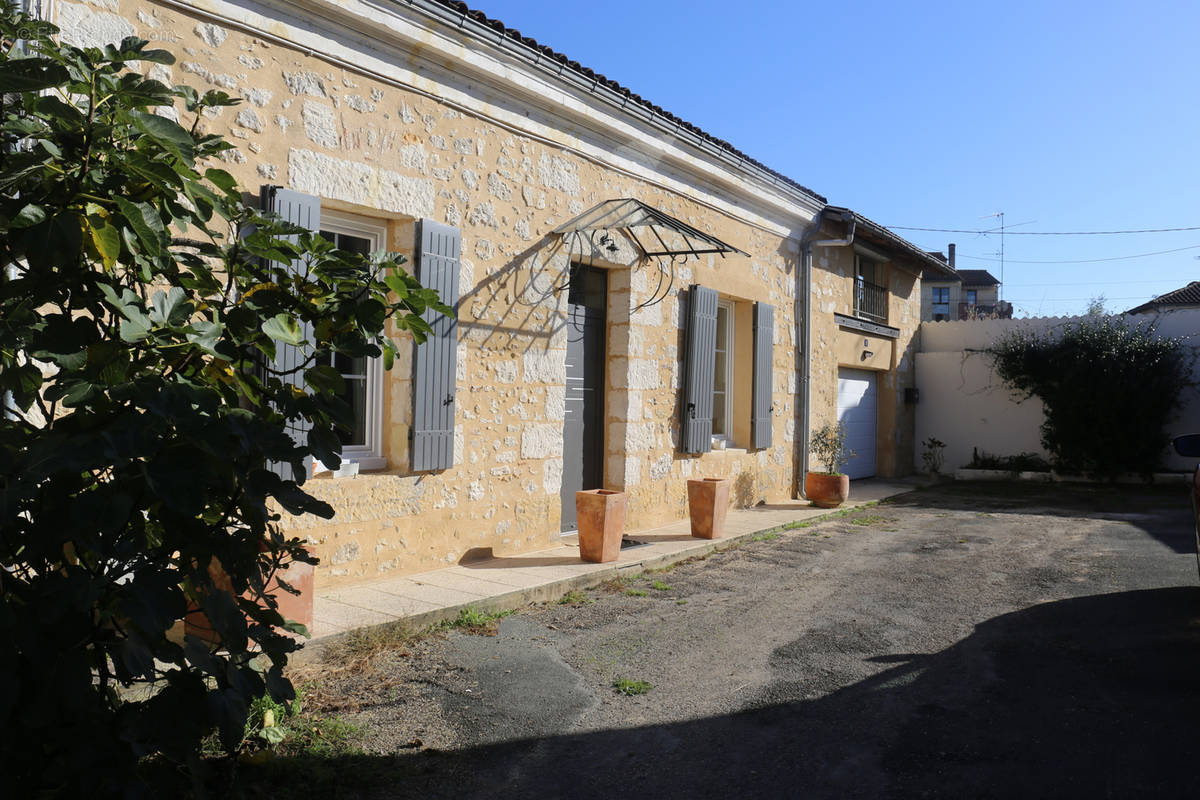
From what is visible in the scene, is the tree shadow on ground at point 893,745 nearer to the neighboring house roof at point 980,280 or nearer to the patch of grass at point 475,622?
the patch of grass at point 475,622

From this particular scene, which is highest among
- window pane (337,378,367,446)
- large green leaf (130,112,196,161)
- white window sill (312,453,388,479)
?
large green leaf (130,112,196,161)

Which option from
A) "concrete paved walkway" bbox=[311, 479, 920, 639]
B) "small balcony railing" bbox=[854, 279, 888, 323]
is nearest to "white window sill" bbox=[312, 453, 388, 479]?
"concrete paved walkway" bbox=[311, 479, 920, 639]

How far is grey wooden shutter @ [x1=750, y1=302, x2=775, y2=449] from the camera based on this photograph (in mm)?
9602

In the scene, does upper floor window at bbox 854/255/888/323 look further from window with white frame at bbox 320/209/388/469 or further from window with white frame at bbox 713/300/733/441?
window with white frame at bbox 320/209/388/469

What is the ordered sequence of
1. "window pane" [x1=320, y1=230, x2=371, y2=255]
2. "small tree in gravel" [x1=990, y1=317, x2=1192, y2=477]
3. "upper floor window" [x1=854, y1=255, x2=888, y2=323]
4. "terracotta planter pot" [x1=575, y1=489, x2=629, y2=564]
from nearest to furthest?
1. "window pane" [x1=320, y1=230, x2=371, y2=255]
2. "terracotta planter pot" [x1=575, y1=489, x2=629, y2=564]
3. "upper floor window" [x1=854, y1=255, x2=888, y2=323]
4. "small tree in gravel" [x1=990, y1=317, x2=1192, y2=477]

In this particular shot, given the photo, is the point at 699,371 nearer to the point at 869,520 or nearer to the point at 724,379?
the point at 724,379

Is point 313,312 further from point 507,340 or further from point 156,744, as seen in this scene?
point 507,340

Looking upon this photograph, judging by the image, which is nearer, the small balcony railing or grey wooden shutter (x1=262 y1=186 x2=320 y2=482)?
grey wooden shutter (x1=262 y1=186 x2=320 y2=482)

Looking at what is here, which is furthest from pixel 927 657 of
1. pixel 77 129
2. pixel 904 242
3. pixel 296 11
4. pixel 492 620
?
pixel 904 242

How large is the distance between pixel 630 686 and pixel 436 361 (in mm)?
2663

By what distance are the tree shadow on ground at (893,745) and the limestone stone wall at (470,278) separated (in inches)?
95.3

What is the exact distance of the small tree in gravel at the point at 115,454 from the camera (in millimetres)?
1941

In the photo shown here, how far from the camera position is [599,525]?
248 inches

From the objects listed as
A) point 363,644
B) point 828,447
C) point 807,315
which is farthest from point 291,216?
point 828,447
